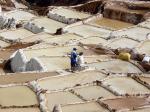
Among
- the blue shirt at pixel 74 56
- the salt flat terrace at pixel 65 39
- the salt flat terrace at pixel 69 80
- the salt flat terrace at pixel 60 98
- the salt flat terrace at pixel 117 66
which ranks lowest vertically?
the salt flat terrace at pixel 65 39

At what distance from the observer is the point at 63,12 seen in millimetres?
17453

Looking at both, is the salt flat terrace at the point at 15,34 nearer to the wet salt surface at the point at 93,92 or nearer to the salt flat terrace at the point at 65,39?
the salt flat terrace at the point at 65,39

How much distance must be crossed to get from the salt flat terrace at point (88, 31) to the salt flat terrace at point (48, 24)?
33.3 inches

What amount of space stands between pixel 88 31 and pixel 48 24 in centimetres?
243

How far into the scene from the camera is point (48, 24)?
53.7ft

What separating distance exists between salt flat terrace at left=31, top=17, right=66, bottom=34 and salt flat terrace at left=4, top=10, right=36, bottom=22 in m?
0.72

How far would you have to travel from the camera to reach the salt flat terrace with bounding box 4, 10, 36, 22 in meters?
17.4

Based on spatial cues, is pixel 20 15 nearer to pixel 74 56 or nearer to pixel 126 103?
pixel 74 56

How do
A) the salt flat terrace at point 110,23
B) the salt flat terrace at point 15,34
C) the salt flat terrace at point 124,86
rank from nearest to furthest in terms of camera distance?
the salt flat terrace at point 124,86
the salt flat terrace at point 15,34
the salt flat terrace at point 110,23

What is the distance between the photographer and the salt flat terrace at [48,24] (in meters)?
15.6

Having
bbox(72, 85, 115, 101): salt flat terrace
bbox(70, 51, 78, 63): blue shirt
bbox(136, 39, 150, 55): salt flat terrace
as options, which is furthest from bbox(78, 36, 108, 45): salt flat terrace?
bbox(72, 85, 115, 101): salt flat terrace

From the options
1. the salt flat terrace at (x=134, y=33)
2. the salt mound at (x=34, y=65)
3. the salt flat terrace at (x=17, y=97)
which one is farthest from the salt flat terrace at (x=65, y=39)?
→ the salt flat terrace at (x=17, y=97)

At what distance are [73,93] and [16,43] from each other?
5.55 m

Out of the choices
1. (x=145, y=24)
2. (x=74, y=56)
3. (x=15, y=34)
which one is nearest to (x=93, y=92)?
(x=74, y=56)
